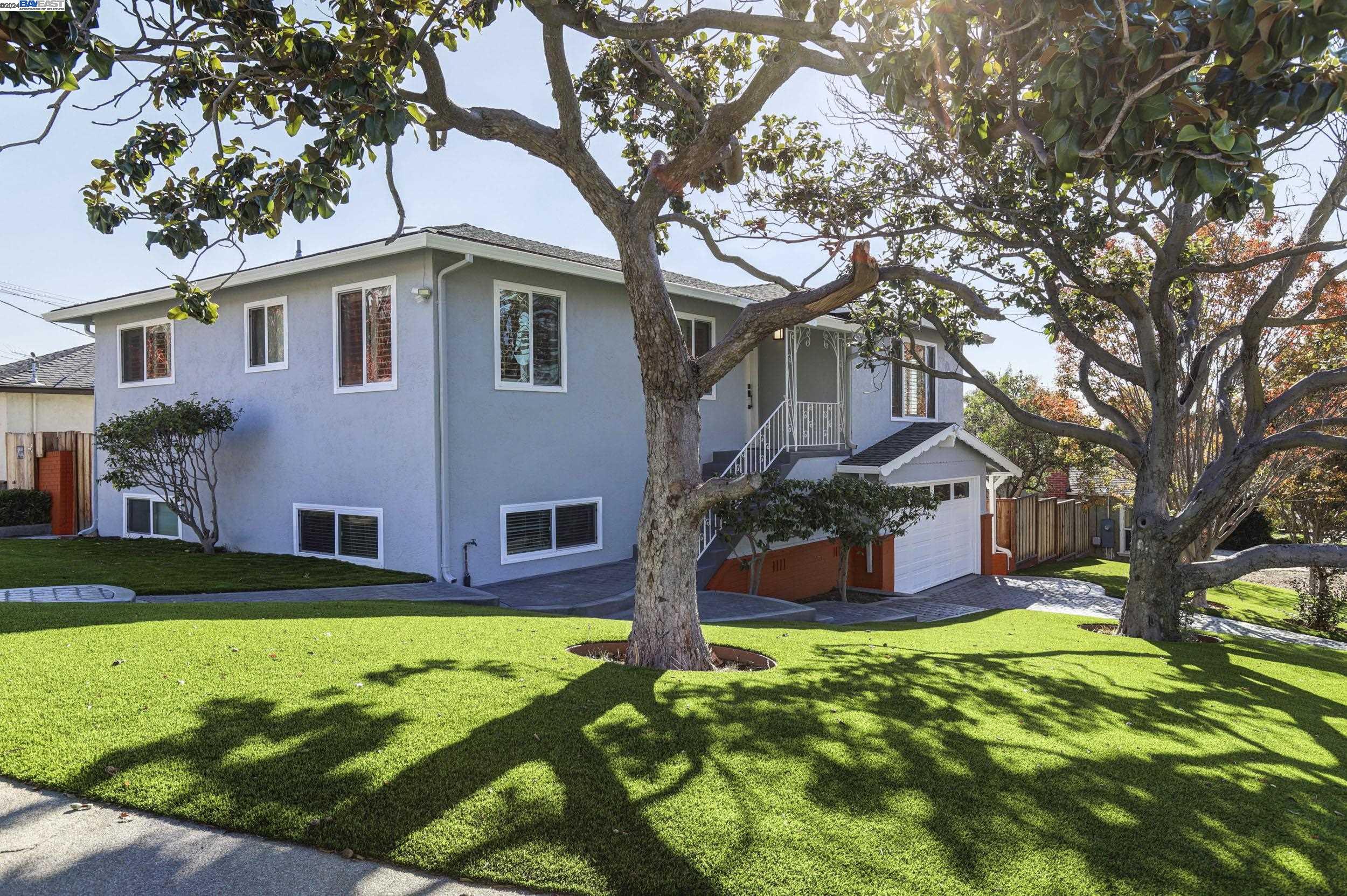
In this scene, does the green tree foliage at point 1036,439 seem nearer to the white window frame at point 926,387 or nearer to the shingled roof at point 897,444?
the white window frame at point 926,387

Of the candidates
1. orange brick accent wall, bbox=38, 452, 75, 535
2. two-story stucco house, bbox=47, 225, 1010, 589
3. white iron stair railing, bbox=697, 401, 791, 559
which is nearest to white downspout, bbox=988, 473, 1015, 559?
two-story stucco house, bbox=47, 225, 1010, 589

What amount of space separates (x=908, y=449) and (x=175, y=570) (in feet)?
43.1

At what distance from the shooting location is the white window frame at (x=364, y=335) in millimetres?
12344

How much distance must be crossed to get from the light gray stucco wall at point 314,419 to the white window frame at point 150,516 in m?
1.71

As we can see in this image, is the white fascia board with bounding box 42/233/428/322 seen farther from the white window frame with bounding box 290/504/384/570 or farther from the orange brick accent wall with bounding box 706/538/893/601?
the orange brick accent wall with bounding box 706/538/893/601

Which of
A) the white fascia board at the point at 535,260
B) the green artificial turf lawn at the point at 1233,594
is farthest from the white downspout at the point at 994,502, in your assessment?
the white fascia board at the point at 535,260

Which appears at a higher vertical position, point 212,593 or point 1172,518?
point 1172,518

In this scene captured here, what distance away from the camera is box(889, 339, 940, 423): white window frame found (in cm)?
2044

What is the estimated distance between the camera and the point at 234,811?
3.76 metres

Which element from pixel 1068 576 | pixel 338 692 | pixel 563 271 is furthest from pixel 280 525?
pixel 1068 576

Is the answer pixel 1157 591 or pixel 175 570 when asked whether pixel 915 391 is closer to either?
pixel 1157 591

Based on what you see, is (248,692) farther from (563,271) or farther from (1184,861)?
(563,271)

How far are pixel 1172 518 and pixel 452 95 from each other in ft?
33.1

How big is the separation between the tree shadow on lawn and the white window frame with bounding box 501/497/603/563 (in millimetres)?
6477
